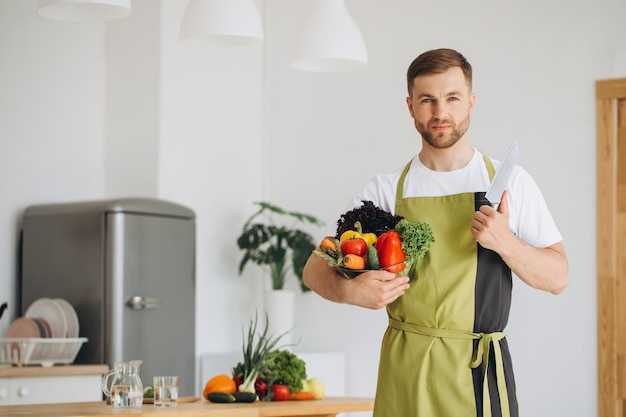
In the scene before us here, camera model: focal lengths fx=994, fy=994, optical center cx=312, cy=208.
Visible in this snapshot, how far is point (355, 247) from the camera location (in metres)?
2.14

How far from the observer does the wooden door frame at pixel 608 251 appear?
4734mm

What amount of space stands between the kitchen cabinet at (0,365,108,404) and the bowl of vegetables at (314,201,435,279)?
7.42ft

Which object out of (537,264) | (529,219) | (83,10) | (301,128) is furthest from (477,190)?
(301,128)

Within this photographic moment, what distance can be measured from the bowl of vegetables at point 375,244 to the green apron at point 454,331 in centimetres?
7

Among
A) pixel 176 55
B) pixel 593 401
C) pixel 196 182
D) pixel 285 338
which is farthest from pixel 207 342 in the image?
pixel 593 401

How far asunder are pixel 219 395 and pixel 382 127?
8.15 feet

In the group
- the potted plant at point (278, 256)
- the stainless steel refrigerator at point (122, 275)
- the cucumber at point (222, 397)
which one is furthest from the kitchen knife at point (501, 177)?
the potted plant at point (278, 256)

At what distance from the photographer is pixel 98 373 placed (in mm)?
4336

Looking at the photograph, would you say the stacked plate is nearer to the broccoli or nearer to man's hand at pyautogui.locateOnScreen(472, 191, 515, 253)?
the broccoli

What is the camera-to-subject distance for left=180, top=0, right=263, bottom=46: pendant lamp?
3.42m

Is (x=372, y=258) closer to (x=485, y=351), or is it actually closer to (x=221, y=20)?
(x=485, y=351)

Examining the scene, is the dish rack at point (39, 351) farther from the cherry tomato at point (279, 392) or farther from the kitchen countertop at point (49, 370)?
the cherry tomato at point (279, 392)

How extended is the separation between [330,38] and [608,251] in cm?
192

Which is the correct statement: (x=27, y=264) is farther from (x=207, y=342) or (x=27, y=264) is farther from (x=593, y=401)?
(x=593, y=401)
